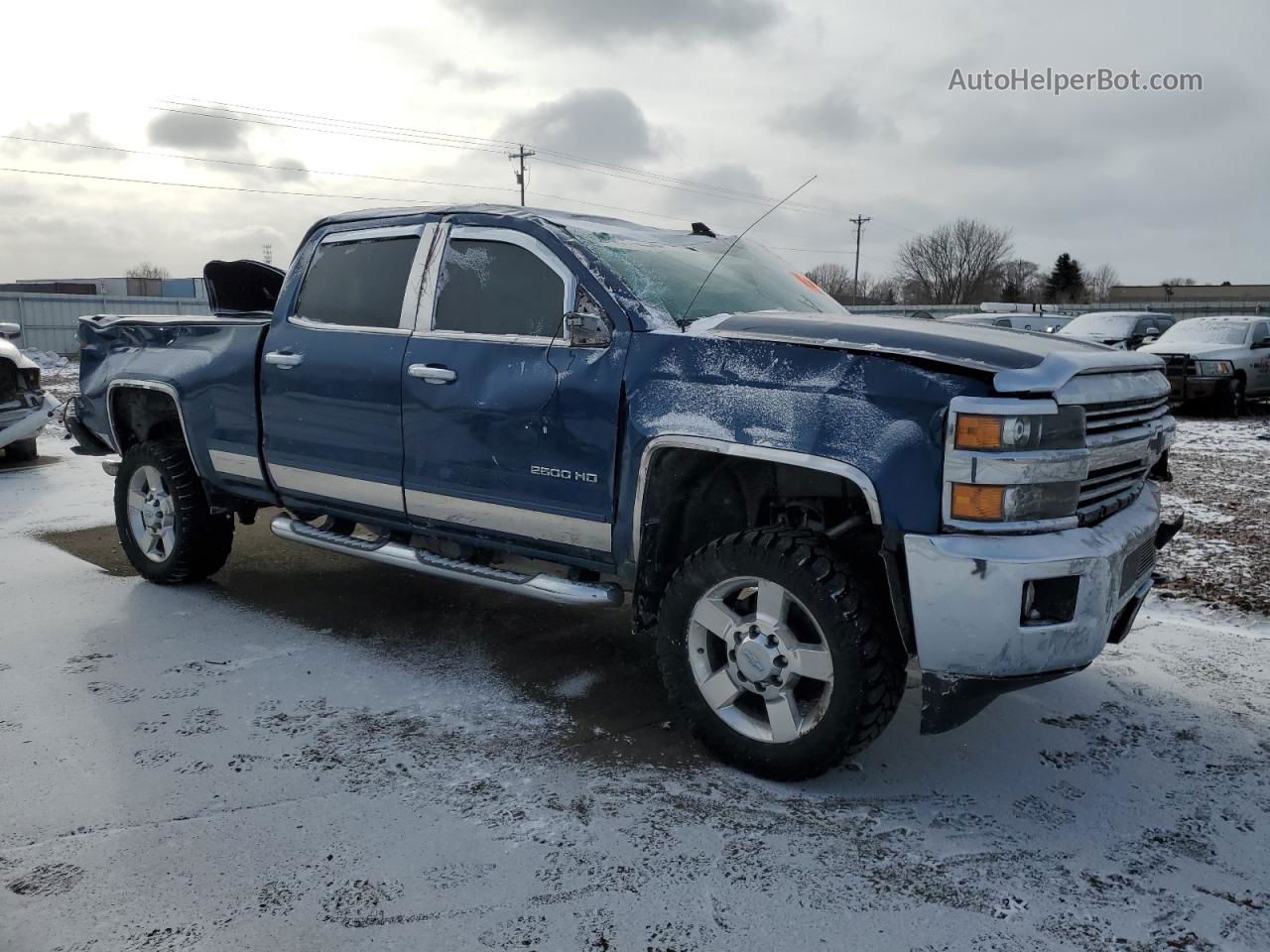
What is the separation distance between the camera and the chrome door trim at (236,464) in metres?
4.93

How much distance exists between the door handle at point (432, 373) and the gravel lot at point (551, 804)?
4.13 feet

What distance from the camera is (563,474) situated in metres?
3.72

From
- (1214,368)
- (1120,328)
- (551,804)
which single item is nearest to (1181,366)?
(1214,368)

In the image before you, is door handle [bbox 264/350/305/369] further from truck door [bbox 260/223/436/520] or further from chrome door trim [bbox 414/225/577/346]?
chrome door trim [bbox 414/225/577/346]

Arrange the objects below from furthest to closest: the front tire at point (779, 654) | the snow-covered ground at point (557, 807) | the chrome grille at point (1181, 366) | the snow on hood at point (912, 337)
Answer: the chrome grille at point (1181, 366)
the front tire at point (779, 654)
the snow on hood at point (912, 337)
the snow-covered ground at point (557, 807)

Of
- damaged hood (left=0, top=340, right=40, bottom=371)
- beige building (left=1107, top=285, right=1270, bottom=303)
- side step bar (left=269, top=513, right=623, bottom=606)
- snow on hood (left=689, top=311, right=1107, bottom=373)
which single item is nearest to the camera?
snow on hood (left=689, top=311, right=1107, bottom=373)

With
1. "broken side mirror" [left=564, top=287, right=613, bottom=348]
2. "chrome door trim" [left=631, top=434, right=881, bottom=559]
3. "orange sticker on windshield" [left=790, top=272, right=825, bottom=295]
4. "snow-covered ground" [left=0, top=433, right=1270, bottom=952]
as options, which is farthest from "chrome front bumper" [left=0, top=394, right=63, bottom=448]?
"chrome door trim" [left=631, top=434, right=881, bottom=559]

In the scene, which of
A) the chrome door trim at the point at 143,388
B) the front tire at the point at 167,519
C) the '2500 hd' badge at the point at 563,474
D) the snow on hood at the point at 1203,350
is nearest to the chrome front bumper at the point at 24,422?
the chrome door trim at the point at 143,388

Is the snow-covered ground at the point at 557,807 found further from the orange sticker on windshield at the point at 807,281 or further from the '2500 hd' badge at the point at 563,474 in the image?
the orange sticker on windshield at the point at 807,281

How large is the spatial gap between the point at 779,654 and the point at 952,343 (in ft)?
3.71

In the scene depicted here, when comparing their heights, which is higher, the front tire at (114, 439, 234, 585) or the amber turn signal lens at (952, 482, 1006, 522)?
the amber turn signal lens at (952, 482, 1006, 522)

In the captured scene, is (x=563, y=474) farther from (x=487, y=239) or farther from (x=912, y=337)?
(x=912, y=337)

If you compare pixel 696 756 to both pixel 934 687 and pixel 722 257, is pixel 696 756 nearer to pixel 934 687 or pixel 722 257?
pixel 934 687

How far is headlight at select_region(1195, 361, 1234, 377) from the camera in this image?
1418 cm
